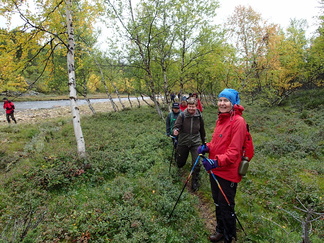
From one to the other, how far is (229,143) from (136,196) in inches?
136

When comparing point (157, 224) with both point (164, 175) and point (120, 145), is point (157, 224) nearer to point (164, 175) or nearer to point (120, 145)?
point (164, 175)

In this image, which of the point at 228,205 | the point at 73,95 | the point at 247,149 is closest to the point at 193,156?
the point at 228,205

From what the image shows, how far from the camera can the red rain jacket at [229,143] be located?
3131 millimetres

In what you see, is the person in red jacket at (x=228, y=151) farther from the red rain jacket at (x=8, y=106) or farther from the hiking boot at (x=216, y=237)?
the red rain jacket at (x=8, y=106)

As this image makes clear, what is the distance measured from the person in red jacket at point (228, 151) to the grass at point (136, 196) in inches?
33.0

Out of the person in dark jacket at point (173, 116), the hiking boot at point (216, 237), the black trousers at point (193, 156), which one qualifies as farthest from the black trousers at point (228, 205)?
the person in dark jacket at point (173, 116)

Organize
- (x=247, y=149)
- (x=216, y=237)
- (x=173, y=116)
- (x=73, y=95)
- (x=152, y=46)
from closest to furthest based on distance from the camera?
(x=247, y=149) < (x=216, y=237) < (x=73, y=95) < (x=173, y=116) < (x=152, y=46)

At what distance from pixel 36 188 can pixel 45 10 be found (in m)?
7.01

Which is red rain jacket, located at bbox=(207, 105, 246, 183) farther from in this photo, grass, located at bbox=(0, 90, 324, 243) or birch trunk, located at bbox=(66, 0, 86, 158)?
birch trunk, located at bbox=(66, 0, 86, 158)

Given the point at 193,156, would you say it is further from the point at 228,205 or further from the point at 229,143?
the point at 229,143

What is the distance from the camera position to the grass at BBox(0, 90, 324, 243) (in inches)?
153

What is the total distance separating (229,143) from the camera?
3.40 metres

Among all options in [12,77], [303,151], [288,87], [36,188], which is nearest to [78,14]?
[12,77]

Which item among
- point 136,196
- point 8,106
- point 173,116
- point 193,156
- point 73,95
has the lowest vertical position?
point 136,196
